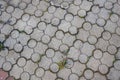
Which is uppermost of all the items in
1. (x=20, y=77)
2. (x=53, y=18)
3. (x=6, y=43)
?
(x=53, y=18)

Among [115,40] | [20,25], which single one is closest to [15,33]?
[20,25]

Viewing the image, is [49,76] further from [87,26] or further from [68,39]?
[87,26]

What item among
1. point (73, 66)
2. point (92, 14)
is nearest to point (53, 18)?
point (92, 14)

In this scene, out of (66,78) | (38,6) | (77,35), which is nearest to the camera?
(66,78)

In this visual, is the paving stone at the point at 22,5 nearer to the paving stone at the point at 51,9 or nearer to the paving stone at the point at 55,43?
the paving stone at the point at 51,9

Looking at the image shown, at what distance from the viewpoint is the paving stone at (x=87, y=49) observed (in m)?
3.23

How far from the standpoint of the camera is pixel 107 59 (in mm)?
3170

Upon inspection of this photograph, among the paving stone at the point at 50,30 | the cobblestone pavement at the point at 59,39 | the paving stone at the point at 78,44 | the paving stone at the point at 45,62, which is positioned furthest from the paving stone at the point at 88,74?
the paving stone at the point at 50,30

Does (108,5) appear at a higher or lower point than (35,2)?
higher

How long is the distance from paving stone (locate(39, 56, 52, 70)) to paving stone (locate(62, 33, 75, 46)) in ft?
1.05

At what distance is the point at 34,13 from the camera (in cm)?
353

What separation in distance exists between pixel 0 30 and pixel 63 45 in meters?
0.89

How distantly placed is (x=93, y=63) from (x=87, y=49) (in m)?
0.20

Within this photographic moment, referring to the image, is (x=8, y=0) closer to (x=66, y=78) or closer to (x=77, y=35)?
(x=77, y=35)
